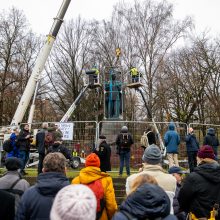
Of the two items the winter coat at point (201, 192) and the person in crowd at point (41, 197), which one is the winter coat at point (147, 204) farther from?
the winter coat at point (201, 192)

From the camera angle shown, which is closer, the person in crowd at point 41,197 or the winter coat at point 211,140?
the person in crowd at point 41,197

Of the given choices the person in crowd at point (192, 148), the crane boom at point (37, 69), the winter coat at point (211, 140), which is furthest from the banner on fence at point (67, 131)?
the crane boom at point (37, 69)

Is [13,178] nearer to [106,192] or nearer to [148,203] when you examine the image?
[106,192]

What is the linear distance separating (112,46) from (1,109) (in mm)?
12168

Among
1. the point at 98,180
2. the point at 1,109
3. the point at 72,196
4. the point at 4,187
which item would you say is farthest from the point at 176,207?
the point at 1,109

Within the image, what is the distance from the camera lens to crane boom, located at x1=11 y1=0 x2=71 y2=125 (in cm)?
1934

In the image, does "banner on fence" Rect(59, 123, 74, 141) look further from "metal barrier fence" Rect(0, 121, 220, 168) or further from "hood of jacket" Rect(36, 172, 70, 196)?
"hood of jacket" Rect(36, 172, 70, 196)

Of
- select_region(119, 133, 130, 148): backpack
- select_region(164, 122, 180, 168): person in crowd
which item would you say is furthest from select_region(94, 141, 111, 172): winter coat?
select_region(164, 122, 180, 168): person in crowd

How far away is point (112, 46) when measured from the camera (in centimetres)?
3912

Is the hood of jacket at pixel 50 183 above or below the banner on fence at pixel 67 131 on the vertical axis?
below

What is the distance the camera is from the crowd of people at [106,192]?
8.23ft

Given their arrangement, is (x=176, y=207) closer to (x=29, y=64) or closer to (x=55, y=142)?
(x=55, y=142)

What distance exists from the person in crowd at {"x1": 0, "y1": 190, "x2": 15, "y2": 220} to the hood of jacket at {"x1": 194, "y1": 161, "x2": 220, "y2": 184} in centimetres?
249

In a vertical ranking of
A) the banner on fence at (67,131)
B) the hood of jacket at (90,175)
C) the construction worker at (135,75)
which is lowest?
the hood of jacket at (90,175)
